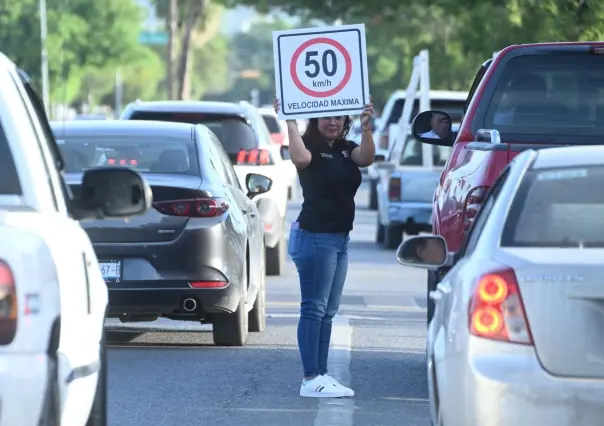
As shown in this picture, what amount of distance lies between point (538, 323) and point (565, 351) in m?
0.13

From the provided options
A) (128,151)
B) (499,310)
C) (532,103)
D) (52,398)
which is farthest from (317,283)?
(52,398)

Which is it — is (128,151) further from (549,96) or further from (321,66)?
(549,96)

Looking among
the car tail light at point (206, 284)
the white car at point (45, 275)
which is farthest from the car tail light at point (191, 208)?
the white car at point (45, 275)

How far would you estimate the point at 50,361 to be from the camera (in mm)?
5504

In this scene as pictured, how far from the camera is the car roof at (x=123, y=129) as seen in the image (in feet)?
42.8

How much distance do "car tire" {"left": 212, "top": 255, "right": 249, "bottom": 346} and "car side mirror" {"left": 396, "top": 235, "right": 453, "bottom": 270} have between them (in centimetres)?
493

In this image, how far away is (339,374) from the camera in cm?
1134

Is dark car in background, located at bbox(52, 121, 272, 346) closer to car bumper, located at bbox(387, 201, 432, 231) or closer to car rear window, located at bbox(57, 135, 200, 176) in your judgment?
car rear window, located at bbox(57, 135, 200, 176)

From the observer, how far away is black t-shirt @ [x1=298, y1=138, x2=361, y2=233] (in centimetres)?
1041

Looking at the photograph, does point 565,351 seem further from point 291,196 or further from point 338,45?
point 291,196

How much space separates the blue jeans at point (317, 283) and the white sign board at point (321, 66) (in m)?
0.99

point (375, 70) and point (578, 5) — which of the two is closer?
point (578, 5)

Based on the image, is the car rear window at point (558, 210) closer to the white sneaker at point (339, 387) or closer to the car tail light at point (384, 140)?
the white sneaker at point (339, 387)

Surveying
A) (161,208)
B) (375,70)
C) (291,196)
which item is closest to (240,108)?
(161,208)
